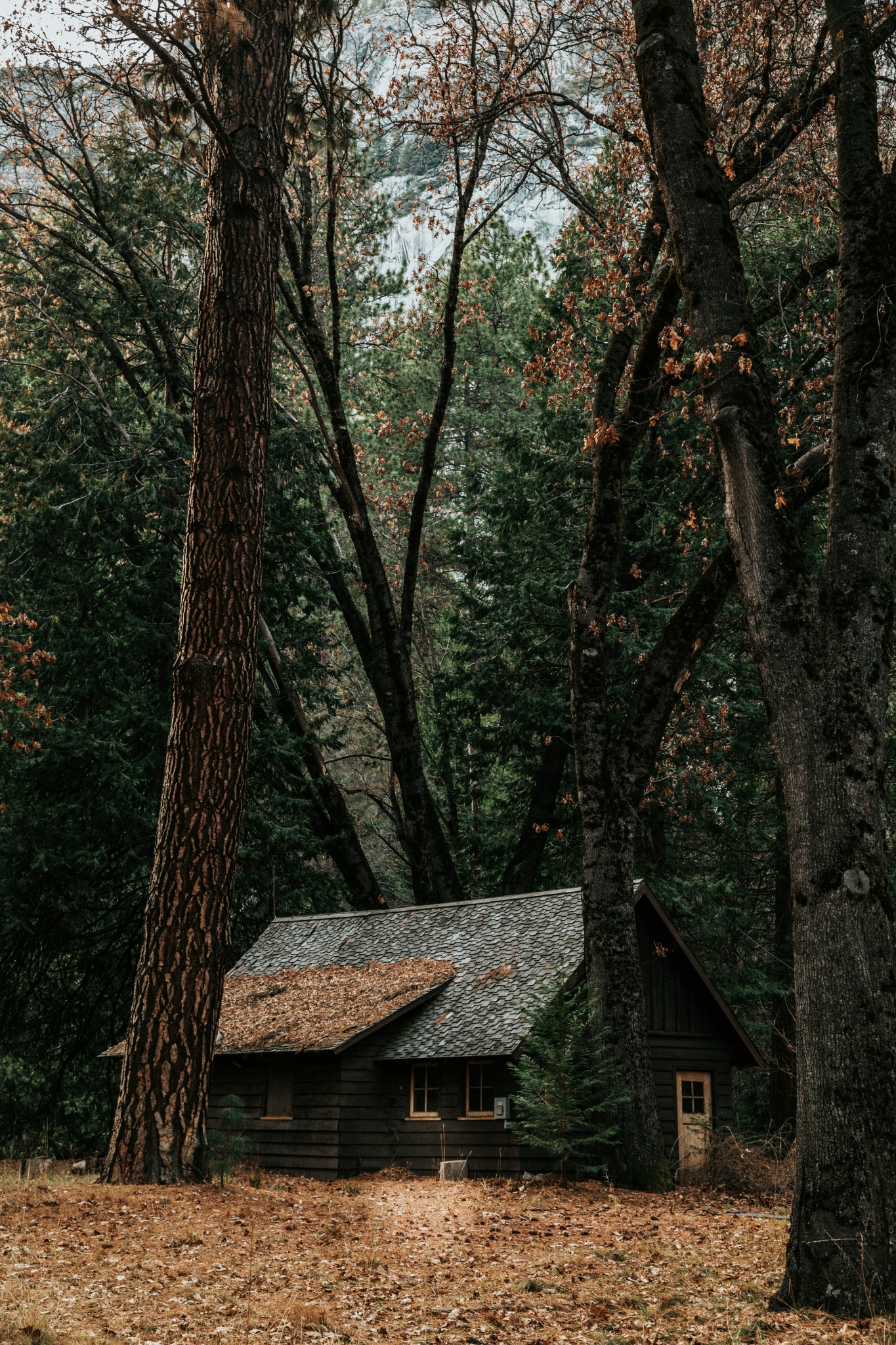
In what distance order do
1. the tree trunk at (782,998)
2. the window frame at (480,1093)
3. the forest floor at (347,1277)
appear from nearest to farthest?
the forest floor at (347,1277) → the window frame at (480,1093) → the tree trunk at (782,998)

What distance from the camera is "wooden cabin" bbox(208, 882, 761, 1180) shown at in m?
16.4

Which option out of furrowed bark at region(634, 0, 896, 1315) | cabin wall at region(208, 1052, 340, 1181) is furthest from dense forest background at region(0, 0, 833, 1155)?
furrowed bark at region(634, 0, 896, 1315)

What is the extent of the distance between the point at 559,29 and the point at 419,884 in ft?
52.3

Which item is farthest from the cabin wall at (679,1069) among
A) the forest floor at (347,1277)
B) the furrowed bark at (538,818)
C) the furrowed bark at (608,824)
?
the forest floor at (347,1277)

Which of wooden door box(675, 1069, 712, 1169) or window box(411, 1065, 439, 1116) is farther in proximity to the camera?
wooden door box(675, 1069, 712, 1169)

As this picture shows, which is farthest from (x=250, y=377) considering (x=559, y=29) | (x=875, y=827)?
(x=559, y=29)

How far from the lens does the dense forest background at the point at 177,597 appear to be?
20406 mm

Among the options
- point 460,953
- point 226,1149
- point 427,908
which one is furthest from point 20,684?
point 226,1149

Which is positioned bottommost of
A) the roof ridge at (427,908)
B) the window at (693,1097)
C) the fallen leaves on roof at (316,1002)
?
the window at (693,1097)

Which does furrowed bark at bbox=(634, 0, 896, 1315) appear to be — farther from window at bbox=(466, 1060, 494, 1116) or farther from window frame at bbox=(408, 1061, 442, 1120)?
window frame at bbox=(408, 1061, 442, 1120)

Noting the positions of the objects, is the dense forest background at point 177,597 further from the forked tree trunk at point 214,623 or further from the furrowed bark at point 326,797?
the forked tree trunk at point 214,623

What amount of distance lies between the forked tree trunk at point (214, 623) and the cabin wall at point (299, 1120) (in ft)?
28.2

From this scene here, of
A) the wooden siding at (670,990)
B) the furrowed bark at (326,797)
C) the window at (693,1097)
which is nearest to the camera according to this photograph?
the wooden siding at (670,990)

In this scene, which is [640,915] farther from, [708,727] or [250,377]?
[250,377]
